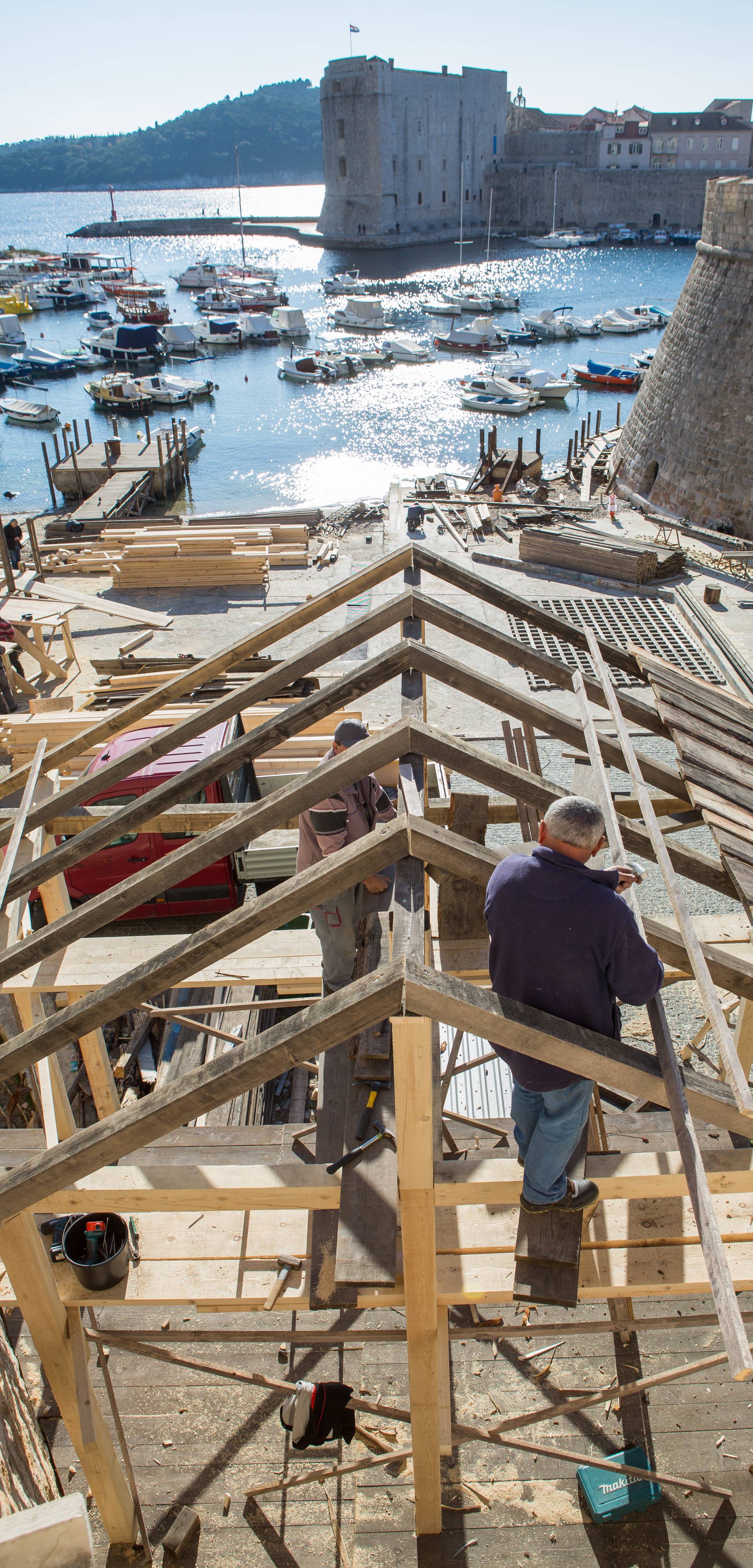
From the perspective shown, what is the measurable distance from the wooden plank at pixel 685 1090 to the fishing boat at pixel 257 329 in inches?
3223

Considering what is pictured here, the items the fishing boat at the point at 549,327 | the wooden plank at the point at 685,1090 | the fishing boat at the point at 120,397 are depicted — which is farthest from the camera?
the fishing boat at the point at 549,327

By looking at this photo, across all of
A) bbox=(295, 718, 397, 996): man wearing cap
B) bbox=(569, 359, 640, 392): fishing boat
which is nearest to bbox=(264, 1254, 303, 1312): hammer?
bbox=(295, 718, 397, 996): man wearing cap

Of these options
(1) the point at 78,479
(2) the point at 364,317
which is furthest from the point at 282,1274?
(2) the point at 364,317

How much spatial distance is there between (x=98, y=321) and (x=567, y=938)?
3646 inches

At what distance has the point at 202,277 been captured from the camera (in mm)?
102250

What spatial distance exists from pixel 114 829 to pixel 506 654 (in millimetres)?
2905

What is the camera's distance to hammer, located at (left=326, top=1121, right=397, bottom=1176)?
408 centimetres

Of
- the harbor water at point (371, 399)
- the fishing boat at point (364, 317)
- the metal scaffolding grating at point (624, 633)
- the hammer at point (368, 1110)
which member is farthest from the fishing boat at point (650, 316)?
the hammer at point (368, 1110)

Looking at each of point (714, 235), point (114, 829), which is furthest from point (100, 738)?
point (714, 235)

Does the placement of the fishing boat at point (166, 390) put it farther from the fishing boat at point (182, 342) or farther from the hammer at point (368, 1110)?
the hammer at point (368, 1110)

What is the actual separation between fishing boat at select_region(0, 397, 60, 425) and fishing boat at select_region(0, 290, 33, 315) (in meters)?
38.7

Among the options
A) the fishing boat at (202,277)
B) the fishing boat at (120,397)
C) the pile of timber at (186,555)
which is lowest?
the pile of timber at (186,555)

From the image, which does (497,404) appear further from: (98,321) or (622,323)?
(98,321)

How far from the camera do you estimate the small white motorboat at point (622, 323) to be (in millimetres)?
74562
